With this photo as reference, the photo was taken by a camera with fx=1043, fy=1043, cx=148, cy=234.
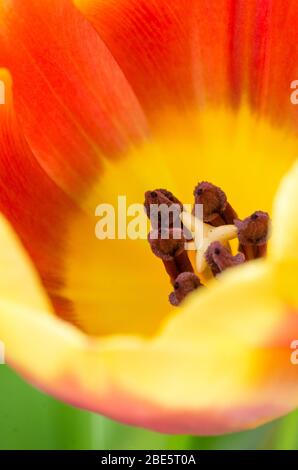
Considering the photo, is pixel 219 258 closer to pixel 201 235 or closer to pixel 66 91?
pixel 201 235

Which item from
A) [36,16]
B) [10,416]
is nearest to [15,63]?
[36,16]

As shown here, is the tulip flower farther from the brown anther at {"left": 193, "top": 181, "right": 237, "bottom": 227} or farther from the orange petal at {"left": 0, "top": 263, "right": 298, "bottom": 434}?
the orange petal at {"left": 0, "top": 263, "right": 298, "bottom": 434}

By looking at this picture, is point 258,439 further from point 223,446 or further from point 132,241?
point 132,241

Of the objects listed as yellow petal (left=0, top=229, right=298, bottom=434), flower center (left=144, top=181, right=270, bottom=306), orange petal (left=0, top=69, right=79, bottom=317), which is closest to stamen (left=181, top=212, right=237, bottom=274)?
flower center (left=144, top=181, right=270, bottom=306)

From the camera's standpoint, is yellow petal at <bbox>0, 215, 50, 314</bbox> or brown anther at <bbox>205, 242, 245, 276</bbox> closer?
yellow petal at <bbox>0, 215, 50, 314</bbox>

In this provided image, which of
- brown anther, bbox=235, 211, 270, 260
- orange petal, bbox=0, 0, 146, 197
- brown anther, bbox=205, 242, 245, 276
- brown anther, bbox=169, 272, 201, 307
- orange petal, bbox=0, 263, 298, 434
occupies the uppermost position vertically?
orange petal, bbox=0, 0, 146, 197

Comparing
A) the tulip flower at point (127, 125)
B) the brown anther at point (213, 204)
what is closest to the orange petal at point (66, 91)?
the tulip flower at point (127, 125)

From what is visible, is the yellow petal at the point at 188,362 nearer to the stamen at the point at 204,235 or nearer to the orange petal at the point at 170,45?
the stamen at the point at 204,235
